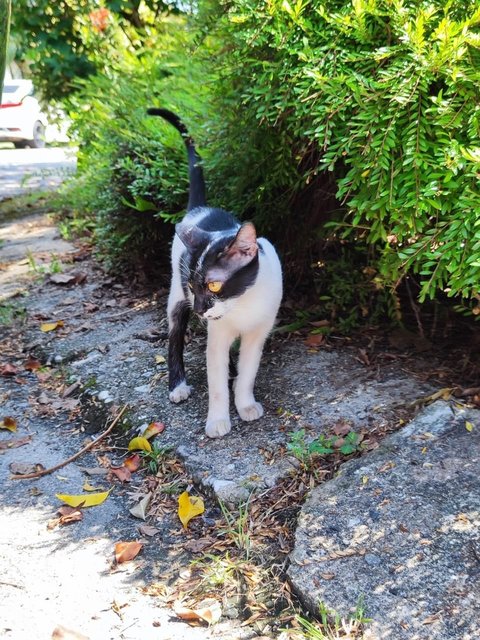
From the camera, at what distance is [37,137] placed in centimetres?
1245

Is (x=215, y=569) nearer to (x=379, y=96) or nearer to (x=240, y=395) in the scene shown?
(x=240, y=395)

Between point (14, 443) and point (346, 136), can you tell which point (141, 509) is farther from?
point (346, 136)

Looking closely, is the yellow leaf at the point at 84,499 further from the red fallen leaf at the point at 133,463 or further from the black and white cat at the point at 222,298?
the black and white cat at the point at 222,298

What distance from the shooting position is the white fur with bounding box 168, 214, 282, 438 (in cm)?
258

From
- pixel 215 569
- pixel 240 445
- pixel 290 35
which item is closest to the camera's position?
pixel 215 569

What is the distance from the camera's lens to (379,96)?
2.22m

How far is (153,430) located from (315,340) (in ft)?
3.05

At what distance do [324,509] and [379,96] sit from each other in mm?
1417

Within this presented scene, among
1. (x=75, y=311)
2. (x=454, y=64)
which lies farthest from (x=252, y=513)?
(x=75, y=311)

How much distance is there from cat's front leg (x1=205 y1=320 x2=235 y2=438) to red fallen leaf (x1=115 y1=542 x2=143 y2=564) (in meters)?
0.60

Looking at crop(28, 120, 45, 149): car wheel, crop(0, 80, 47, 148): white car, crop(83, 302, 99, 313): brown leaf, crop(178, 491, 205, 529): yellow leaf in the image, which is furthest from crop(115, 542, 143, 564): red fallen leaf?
crop(28, 120, 45, 149): car wheel

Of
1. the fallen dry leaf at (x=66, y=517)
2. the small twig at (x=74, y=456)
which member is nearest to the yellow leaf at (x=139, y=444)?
the small twig at (x=74, y=456)

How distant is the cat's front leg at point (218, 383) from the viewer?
2656 mm

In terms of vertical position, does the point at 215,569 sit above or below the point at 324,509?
below
